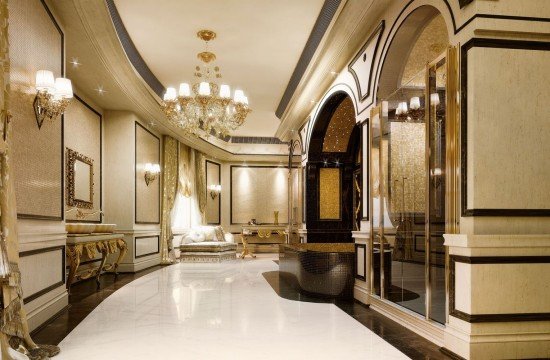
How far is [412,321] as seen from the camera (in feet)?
11.8

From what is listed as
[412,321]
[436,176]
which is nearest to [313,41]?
[436,176]

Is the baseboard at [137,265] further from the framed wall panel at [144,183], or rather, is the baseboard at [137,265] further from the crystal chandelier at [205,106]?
the crystal chandelier at [205,106]

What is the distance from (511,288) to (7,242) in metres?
3.09

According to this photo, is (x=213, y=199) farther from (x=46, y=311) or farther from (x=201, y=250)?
Answer: (x=46, y=311)

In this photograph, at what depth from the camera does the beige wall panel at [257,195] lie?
13.4 m

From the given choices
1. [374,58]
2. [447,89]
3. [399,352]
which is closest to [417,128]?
[447,89]

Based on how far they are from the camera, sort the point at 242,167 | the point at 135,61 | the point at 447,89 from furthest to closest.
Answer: the point at 242,167 → the point at 135,61 → the point at 447,89

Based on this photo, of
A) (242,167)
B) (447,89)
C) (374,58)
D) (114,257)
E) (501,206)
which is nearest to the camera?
(501,206)

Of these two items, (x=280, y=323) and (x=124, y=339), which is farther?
(x=280, y=323)

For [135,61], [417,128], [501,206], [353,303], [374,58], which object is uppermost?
[135,61]

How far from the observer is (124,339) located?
10.8ft

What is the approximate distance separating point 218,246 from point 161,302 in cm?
443

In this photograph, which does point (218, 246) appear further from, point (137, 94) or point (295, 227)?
point (137, 94)

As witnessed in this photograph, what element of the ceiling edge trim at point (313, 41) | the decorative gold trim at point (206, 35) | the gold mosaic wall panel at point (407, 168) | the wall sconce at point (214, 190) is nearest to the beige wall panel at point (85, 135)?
the decorative gold trim at point (206, 35)
